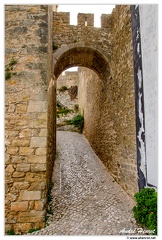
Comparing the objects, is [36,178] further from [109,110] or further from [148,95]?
[109,110]

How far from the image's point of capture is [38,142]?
12.9 feet

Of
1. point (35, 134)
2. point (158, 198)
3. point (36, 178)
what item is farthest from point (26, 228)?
point (158, 198)

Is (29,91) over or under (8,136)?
over

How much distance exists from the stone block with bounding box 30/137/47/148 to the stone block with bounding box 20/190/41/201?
87cm

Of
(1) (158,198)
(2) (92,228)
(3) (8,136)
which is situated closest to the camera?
(1) (158,198)

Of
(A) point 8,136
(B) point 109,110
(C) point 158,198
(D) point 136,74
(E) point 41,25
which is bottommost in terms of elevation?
(C) point 158,198

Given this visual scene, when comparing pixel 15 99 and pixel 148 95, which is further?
pixel 15 99

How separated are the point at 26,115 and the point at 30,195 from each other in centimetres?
151

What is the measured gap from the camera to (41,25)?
4262mm

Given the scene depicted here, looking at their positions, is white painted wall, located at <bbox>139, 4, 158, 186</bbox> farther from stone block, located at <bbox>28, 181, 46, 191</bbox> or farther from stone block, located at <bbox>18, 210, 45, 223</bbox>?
stone block, located at <bbox>18, 210, 45, 223</bbox>

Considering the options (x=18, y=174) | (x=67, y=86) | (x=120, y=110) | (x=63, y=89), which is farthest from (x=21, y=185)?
(x=67, y=86)

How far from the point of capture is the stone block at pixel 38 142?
3.91 meters

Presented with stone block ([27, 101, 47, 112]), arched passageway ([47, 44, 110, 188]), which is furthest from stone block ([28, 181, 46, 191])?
arched passageway ([47, 44, 110, 188])

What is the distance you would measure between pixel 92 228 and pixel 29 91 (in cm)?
284
